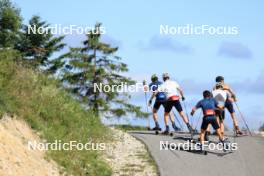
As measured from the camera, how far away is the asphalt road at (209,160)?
53.0ft

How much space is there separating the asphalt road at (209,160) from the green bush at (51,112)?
68.7 inches

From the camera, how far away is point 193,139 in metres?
19.7

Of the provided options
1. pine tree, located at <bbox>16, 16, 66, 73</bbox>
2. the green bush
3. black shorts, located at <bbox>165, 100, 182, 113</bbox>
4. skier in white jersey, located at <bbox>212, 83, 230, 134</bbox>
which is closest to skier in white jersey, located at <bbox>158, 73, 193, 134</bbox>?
black shorts, located at <bbox>165, 100, 182, 113</bbox>

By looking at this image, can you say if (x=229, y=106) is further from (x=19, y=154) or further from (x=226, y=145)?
(x=19, y=154)

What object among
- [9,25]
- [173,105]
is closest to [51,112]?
[173,105]

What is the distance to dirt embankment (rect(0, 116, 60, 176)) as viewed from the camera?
39.9 ft

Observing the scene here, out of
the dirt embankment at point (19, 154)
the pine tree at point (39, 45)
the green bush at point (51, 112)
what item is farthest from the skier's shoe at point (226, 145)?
the pine tree at point (39, 45)

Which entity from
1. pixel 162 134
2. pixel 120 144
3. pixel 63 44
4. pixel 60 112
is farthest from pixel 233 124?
pixel 63 44

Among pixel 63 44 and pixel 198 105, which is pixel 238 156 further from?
pixel 63 44

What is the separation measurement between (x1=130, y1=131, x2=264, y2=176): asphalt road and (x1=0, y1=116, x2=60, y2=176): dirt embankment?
134 inches

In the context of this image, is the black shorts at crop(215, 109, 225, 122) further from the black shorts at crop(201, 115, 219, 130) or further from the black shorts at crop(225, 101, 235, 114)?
the black shorts at crop(201, 115, 219, 130)

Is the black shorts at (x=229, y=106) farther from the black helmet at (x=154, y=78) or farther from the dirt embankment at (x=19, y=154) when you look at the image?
the dirt embankment at (x=19, y=154)

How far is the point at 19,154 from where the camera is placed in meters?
12.9

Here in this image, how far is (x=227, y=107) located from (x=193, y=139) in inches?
68.8
